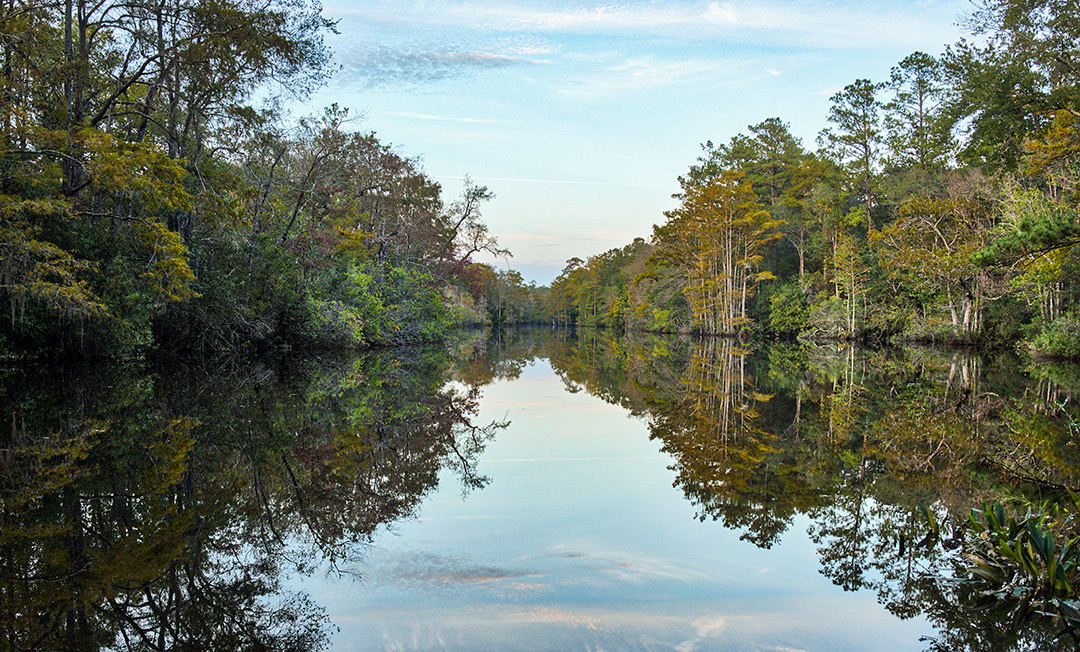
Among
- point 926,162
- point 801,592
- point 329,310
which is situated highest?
point 926,162

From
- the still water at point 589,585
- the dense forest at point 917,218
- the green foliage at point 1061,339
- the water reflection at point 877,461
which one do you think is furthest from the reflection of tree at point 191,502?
the green foliage at point 1061,339

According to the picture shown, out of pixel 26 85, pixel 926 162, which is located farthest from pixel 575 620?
pixel 926 162

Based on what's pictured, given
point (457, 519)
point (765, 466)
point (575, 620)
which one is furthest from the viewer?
point (765, 466)

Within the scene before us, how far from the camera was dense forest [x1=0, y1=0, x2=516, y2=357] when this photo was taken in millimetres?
11133

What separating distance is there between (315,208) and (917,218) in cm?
2417

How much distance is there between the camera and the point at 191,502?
431 centimetres

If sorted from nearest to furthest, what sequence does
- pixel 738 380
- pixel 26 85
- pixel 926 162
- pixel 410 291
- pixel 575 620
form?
pixel 575 620 → pixel 26 85 → pixel 738 380 → pixel 410 291 → pixel 926 162

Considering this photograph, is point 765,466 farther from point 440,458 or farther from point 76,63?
point 76,63

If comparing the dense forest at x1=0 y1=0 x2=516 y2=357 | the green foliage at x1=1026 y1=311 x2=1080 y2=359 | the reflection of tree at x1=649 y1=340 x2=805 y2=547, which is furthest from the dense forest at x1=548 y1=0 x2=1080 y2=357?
the dense forest at x1=0 y1=0 x2=516 y2=357

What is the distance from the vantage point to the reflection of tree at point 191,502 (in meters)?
2.71

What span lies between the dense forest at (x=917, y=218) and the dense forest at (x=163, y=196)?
15.8 m

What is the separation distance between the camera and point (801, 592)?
126 inches

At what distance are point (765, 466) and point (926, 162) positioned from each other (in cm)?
3625

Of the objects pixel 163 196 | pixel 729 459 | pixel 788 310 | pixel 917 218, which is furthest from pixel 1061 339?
pixel 163 196
